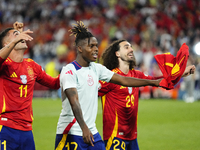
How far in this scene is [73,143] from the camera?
3.85 metres

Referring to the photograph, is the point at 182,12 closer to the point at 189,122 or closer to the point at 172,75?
the point at 189,122

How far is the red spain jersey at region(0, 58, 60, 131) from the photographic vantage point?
392 centimetres

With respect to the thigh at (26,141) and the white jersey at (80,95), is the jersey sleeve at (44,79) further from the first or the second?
the thigh at (26,141)

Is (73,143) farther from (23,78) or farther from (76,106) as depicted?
(23,78)

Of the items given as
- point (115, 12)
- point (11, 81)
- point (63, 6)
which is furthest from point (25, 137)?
point (63, 6)

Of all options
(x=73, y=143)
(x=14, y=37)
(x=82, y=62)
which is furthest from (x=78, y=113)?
(x=14, y=37)

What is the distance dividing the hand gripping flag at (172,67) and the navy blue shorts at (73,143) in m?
1.08

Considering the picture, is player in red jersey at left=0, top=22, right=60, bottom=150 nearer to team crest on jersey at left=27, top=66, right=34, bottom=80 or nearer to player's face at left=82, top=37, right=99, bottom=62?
team crest on jersey at left=27, top=66, right=34, bottom=80

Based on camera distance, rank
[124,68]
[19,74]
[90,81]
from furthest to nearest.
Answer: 1. [124,68]
2. [19,74]
3. [90,81]

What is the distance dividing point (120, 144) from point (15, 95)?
1.81 meters

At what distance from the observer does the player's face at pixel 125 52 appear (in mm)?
5352

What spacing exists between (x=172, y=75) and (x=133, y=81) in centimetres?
53

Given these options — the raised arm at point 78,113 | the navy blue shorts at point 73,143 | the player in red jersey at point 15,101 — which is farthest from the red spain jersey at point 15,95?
the raised arm at point 78,113

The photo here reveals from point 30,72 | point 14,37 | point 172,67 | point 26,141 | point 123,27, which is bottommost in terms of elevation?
point 26,141
